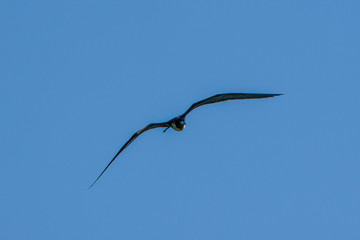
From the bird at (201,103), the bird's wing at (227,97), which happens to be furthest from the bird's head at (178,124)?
the bird's wing at (227,97)

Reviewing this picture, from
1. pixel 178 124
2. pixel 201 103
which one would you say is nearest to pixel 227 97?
pixel 201 103

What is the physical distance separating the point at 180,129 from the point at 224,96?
5.40 feet

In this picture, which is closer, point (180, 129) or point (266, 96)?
point (266, 96)

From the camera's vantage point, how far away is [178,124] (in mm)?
13172

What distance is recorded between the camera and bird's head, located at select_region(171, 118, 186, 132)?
1317 cm

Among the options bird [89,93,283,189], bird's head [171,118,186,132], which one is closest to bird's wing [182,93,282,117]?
bird [89,93,283,189]

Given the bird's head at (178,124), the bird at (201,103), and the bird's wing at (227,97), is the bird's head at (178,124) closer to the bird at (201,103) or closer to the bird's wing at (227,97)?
the bird at (201,103)

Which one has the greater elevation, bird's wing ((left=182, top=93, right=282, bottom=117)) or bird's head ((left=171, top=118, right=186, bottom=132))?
bird's wing ((left=182, top=93, right=282, bottom=117))

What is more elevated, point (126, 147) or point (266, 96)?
point (266, 96)

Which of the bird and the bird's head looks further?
the bird's head

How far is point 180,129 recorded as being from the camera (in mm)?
13211

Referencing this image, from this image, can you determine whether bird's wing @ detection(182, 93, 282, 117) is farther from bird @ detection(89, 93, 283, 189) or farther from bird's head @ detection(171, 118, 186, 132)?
bird's head @ detection(171, 118, 186, 132)

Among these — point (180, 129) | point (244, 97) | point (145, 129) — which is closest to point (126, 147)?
point (145, 129)

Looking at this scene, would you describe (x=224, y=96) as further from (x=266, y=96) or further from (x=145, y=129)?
(x=145, y=129)
